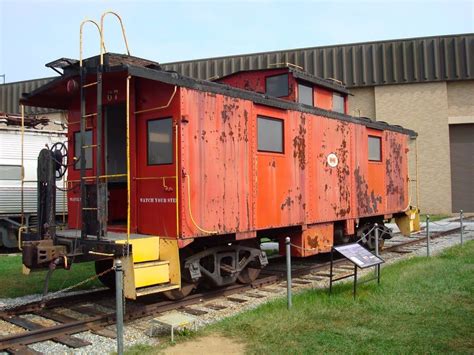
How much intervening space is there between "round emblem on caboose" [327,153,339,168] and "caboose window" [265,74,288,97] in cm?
166

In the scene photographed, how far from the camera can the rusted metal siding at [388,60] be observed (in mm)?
26078

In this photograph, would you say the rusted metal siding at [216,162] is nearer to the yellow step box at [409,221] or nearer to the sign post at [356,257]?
the sign post at [356,257]

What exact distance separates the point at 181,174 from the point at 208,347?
253cm

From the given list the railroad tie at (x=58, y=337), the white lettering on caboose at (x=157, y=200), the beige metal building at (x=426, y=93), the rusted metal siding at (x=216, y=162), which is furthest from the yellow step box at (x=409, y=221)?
the beige metal building at (x=426, y=93)

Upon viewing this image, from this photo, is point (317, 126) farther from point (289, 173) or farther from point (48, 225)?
point (48, 225)

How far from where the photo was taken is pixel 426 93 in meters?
26.6

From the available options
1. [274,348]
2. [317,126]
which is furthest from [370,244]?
[274,348]

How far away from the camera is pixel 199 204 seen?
Result: 739cm

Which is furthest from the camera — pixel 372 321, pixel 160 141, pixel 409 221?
pixel 409 221

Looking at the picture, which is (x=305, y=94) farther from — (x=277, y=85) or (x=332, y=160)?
(x=332, y=160)

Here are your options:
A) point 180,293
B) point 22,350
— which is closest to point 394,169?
point 180,293

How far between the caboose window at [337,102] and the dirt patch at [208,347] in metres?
7.18

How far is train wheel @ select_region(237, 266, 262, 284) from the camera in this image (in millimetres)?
8961

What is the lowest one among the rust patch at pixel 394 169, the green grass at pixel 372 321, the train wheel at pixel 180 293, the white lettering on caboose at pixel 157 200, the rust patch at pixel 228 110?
the green grass at pixel 372 321
